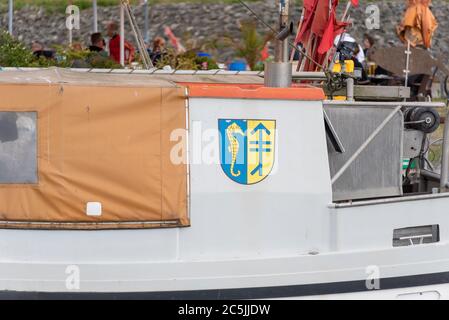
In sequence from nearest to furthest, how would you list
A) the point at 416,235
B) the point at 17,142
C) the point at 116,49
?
1. the point at 17,142
2. the point at 416,235
3. the point at 116,49

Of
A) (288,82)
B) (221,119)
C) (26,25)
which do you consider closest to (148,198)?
(221,119)

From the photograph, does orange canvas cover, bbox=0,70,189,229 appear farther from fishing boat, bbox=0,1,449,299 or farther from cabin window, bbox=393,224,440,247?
cabin window, bbox=393,224,440,247

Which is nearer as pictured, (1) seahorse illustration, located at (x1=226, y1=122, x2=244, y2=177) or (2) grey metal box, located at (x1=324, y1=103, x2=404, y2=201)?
(1) seahorse illustration, located at (x1=226, y1=122, x2=244, y2=177)

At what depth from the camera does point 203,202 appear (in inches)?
276

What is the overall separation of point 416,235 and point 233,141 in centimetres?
157

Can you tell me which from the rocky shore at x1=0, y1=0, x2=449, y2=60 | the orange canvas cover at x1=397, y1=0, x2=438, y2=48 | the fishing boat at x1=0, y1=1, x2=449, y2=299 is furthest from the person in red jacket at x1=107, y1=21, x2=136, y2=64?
the rocky shore at x1=0, y1=0, x2=449, y2=60

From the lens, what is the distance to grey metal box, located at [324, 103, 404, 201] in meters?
7.54

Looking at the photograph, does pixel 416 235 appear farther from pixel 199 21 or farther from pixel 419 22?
pixel 199 21

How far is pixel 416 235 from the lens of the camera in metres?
7.55

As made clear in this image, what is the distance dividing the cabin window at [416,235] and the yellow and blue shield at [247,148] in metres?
1.12

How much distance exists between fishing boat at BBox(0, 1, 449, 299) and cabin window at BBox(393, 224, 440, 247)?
0.04 m
